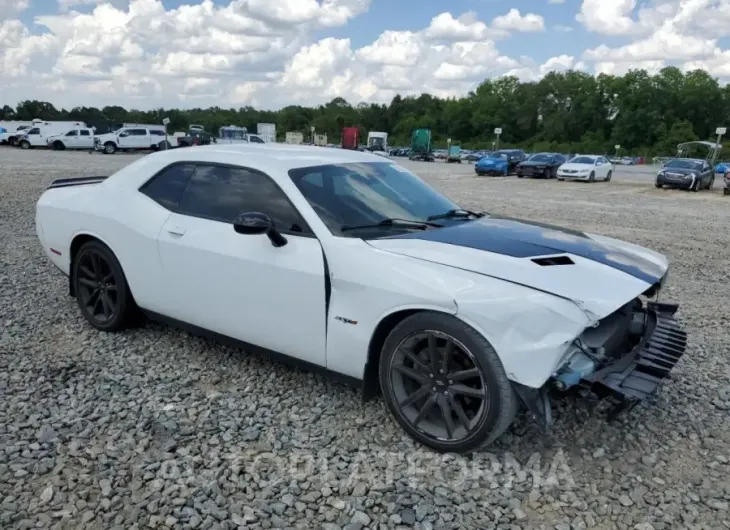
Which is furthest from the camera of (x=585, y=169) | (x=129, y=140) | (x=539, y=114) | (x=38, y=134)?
(x=539, y=114)

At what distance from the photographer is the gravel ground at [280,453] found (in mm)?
2619

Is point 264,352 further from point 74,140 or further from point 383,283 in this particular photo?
point 74,140

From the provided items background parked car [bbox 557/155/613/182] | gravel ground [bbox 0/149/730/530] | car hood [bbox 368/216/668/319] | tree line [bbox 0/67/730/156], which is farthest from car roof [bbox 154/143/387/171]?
tree line [bbox 0/67/730/156]

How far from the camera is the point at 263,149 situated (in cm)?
420

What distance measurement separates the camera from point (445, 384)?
301 centimetres

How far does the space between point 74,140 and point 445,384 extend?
4283 centimetres

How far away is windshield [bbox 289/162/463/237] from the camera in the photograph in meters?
3.50

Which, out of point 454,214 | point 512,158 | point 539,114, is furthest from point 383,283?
point 539,114

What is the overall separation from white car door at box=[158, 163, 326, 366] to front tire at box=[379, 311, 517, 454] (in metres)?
0.50

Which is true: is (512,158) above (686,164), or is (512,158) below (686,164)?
below

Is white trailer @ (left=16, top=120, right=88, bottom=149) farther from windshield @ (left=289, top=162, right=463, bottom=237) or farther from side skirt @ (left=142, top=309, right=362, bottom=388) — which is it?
windshield @ (left=289, top=162, right=463, bottom=237)

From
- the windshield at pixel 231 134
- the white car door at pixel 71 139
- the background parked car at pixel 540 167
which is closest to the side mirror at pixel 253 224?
the background parked car at pixel 540 167

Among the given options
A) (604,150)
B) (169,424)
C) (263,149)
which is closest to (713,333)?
(263,149)

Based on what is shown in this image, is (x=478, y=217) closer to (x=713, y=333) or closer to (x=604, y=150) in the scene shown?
(x=713, y=333)
